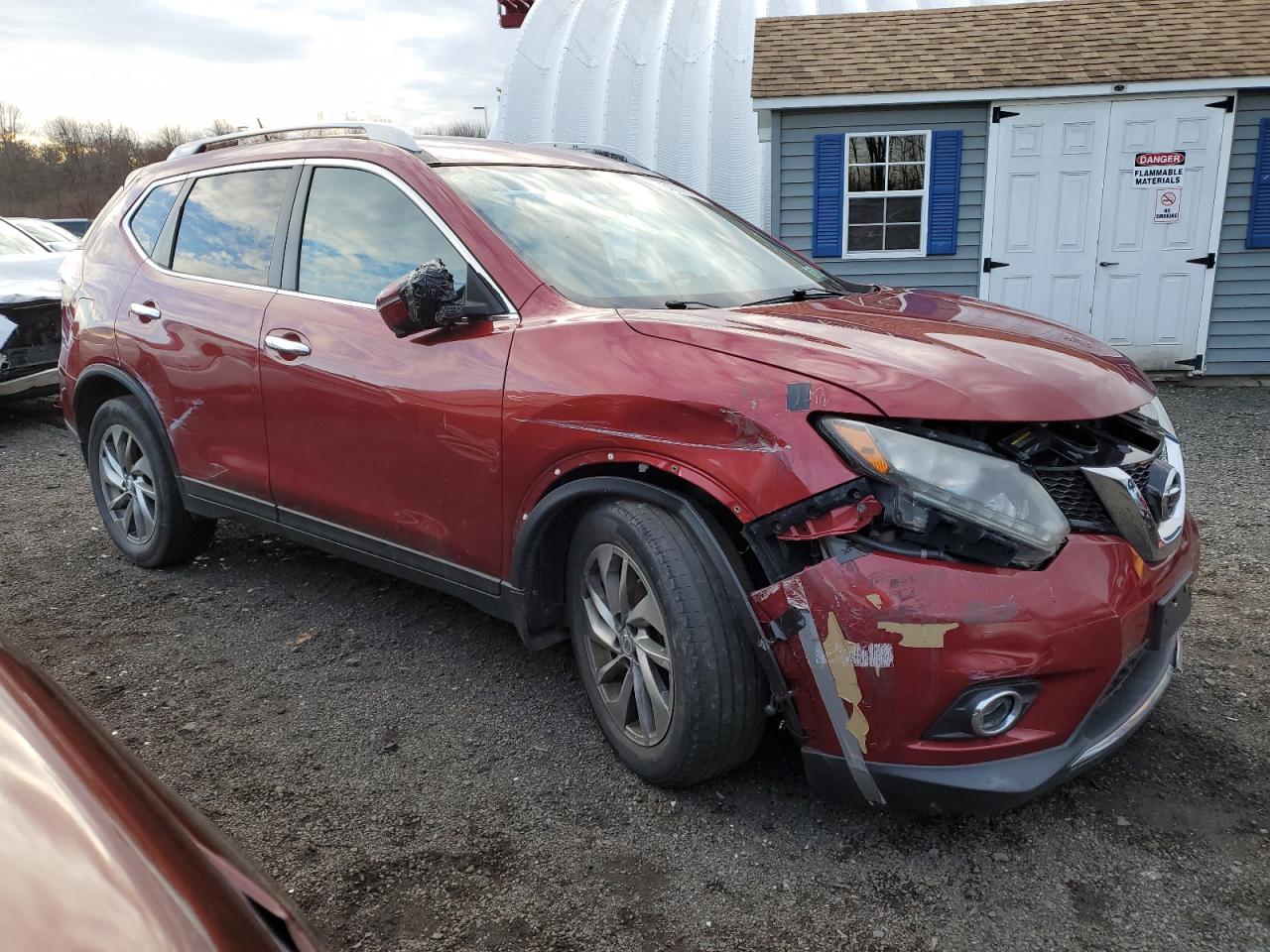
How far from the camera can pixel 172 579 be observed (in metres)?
4.38

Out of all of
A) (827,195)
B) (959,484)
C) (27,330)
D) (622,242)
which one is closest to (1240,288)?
(827,195)

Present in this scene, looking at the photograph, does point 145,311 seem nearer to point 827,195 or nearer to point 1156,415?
point 1156,415

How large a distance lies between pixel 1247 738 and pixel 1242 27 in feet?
31.0

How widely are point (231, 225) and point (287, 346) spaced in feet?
2.67

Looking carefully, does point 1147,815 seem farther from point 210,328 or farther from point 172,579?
point 172,579

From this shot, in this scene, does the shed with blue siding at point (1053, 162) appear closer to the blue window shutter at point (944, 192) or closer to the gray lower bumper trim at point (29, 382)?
the blue window shutter at point (944, 192)

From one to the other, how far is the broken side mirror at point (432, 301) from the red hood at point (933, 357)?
513 mm

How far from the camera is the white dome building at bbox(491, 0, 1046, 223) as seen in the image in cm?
1426

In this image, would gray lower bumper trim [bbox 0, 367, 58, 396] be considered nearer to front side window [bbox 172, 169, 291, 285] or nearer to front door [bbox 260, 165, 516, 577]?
front side window [bbox 172, 169, 291, 285]

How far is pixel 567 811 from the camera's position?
8.54 feet

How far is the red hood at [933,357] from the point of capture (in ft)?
7.13

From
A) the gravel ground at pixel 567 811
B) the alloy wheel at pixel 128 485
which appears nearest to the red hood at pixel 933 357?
the gravel ground at pixel 567 811

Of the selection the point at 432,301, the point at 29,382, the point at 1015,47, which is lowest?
the point at 29,382

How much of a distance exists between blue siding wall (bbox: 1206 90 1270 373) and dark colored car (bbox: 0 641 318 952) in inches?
431
